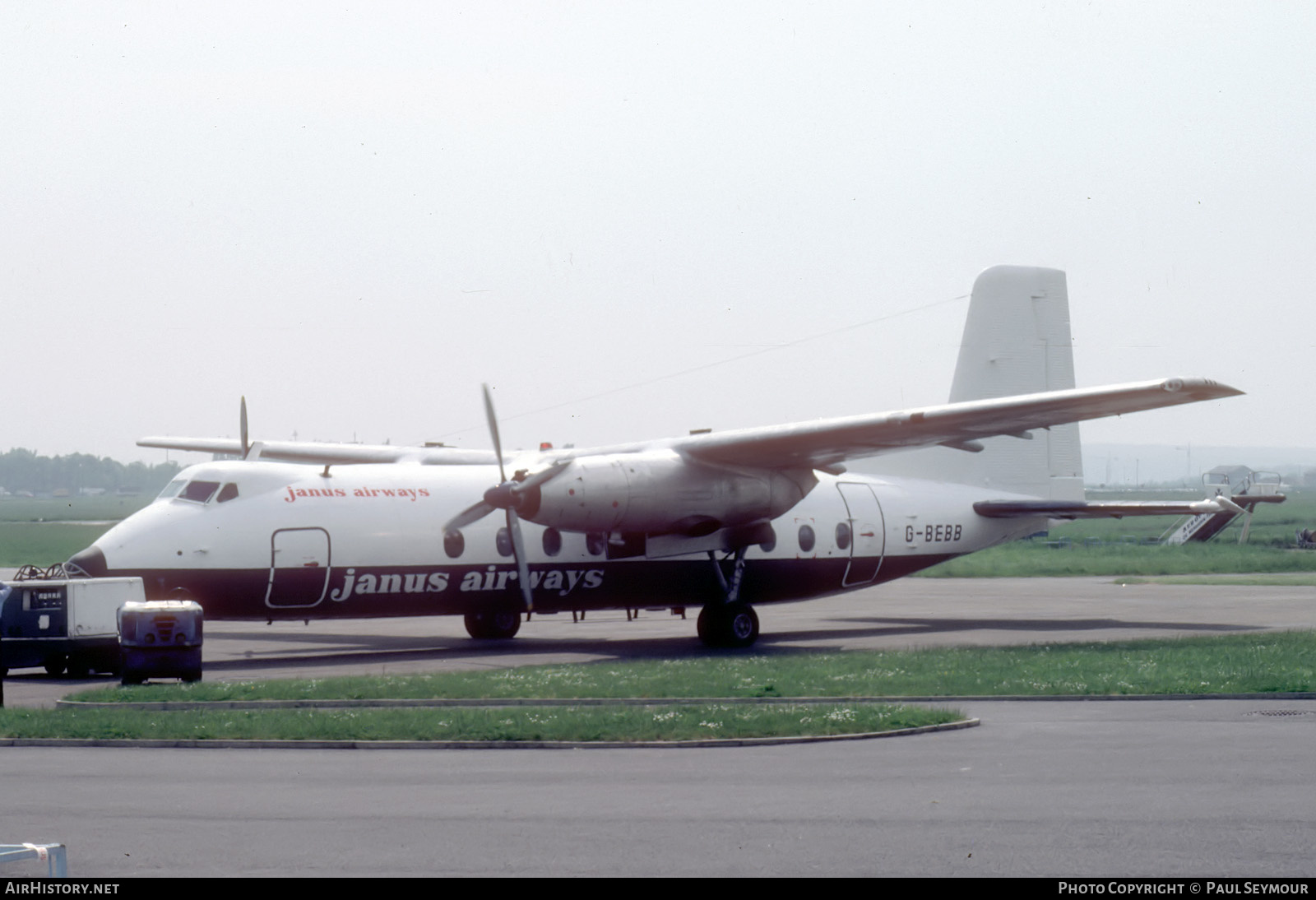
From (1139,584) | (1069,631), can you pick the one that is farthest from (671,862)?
(1139,584)

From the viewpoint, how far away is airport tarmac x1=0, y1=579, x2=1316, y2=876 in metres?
8.50

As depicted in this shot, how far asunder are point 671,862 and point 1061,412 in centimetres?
1660

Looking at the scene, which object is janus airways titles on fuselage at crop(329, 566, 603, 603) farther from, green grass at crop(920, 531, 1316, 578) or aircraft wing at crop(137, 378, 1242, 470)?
green grass at crop(920, 531, 1316, 578)

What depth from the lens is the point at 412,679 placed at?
18.9m

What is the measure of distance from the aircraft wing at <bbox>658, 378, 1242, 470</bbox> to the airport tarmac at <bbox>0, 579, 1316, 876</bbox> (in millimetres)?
6048

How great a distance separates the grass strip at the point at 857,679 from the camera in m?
17.4

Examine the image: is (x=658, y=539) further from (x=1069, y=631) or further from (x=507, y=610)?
(x=1069, y=631)

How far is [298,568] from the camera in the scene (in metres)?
23.6

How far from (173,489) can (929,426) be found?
1273 cm

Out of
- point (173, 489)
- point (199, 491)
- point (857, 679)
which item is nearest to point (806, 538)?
point (857, 679)

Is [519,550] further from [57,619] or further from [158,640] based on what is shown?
[57,619]

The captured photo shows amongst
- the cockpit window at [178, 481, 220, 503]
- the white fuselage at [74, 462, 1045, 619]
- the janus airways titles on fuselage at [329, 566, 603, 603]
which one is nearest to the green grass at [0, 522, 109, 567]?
the cockpit window at [178, 481, 220, 503]

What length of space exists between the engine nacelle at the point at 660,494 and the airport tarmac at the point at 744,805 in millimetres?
8825

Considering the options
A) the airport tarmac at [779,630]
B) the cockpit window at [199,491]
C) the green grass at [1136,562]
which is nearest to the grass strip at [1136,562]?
the green grass at [1136,562]
